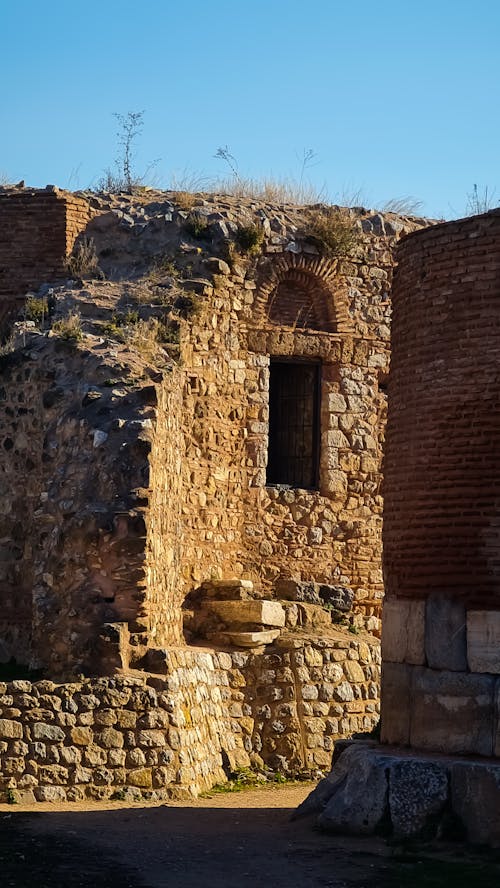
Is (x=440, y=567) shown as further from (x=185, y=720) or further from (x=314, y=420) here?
(x=314, y=420)

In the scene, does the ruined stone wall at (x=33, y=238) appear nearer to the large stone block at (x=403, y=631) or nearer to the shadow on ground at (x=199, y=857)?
the shadow on ground at (x=199, y=857)

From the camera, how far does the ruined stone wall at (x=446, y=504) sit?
12.3 meters

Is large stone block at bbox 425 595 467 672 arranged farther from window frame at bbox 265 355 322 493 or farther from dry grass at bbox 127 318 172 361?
window frame at bbox 265 355 322 493

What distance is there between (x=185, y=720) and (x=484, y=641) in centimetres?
409

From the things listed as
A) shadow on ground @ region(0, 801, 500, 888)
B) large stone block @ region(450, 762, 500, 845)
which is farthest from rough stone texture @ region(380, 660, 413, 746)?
shadow on ground @ region(0, 801, 500, 888)

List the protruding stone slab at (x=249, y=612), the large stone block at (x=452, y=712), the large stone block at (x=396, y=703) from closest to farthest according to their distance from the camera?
the large stone block at (x=452, y=712) → the large stone block at (x=396, y=703) → the protruding stone slab at (x=249, y=612)

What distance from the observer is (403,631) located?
12.9 metres

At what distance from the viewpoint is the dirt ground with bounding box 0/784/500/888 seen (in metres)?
10.8

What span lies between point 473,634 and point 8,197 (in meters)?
9.86

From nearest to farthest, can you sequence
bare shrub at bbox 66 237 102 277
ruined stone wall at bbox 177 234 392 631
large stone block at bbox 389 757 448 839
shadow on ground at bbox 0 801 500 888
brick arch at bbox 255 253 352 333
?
1. shadow on ground at bbox 0 801 500 888
2. large stone block at bbox 389 757 448 839
3. ruined stone wall at bbox 177 234 392 631
4. bare shrub at bbox 66 237 102 277
5. brick arch at bbox 255 253 352 333

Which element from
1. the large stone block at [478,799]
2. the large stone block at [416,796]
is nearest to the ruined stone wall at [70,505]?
the large stone block at [416,796]

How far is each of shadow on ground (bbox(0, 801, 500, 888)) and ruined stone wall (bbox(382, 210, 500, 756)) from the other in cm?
118

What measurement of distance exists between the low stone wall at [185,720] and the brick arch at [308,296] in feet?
13.4

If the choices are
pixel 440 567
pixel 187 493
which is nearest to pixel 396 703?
pixel 440 567
